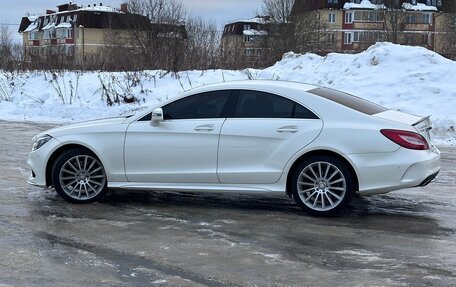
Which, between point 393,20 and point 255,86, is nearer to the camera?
point 255,86

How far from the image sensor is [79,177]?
738 centimetres

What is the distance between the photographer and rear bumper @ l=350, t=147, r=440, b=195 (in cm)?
642

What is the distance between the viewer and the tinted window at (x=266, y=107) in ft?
22.3

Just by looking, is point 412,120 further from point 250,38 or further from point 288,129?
point 250,38

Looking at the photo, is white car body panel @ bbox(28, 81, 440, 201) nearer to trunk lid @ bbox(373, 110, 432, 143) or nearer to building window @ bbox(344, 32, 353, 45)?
trunk lid @ bbox(373, 110, 432, 143)

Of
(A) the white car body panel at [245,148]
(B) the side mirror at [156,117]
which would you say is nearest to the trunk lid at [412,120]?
(A) the white car body panel at [245,148]

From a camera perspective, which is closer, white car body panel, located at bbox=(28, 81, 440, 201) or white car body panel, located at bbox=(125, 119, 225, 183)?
white car body panel, located at bbox=(28, 81, 440, 201)

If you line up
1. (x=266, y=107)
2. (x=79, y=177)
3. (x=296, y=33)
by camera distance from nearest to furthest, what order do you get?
1. (x=266, y=107)
2. (x=79, y=177)
3. (x=296, y=33)

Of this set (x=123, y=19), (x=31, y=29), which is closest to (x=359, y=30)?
(x=123, y=19)

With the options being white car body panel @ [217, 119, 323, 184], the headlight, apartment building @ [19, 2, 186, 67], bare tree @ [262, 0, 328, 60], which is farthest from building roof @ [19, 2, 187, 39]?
white car body panel @ [217, 119, 323, 184]

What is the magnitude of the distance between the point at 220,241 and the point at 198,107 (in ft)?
6.63

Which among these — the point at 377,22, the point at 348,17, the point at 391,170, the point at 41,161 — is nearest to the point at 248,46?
the point at 377,22

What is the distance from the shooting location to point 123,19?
50.5 metres

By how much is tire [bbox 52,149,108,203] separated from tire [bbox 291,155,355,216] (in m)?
2.50
